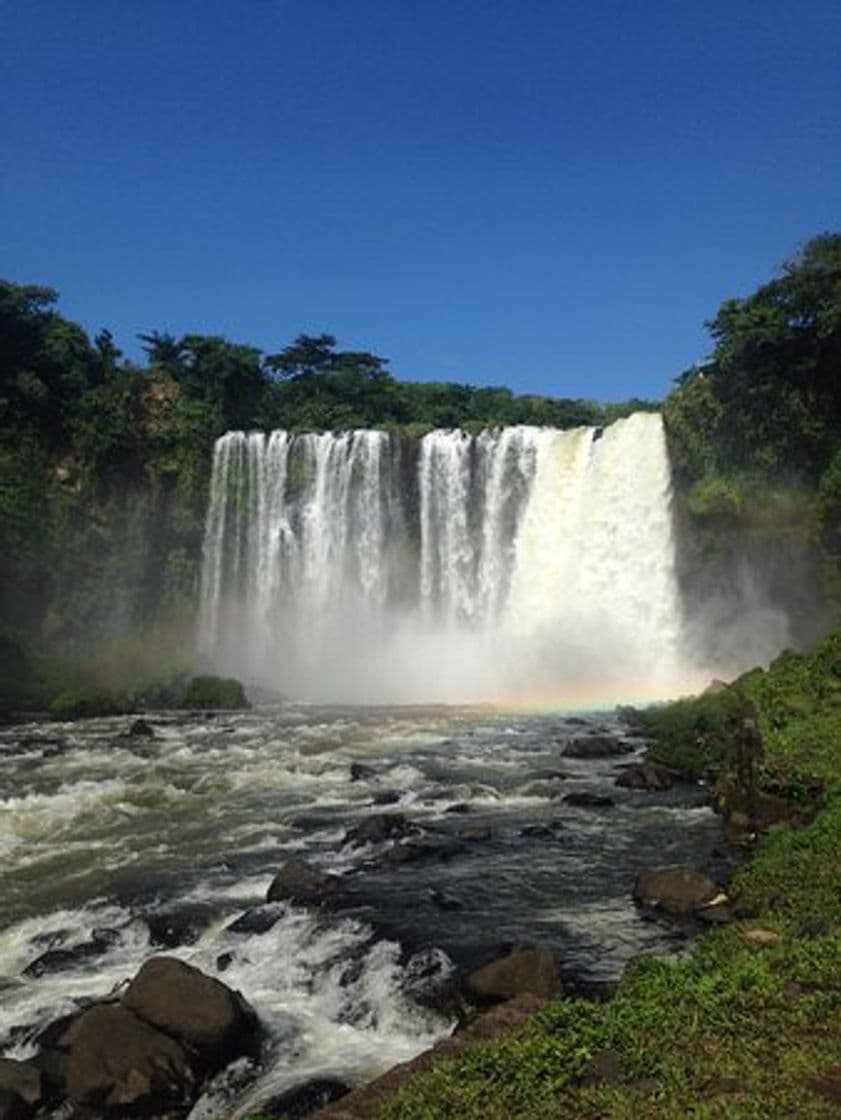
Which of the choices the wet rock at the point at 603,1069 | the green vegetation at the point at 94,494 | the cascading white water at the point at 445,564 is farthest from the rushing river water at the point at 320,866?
the green vegetation at the point at 94,494

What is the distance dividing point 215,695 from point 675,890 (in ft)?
85.8

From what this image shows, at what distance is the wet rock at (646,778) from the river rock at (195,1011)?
1147 cm

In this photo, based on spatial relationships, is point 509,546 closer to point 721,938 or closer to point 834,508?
point 834,508

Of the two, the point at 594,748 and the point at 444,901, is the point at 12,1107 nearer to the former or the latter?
the point at 444,901

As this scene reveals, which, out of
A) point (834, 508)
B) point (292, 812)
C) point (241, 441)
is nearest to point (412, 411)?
point (241, 441)

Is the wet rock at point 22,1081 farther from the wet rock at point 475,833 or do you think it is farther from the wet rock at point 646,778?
the wet rock at point 646,778

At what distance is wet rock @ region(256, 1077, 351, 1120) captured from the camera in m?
7.41

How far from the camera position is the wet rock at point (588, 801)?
17.0 meters

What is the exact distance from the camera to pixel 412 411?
69.6 meters

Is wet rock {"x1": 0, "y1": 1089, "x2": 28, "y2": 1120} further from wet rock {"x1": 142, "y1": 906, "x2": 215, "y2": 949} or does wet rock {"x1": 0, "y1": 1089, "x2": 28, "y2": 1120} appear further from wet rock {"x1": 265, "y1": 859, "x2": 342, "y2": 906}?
wet rock {"x1": 265, "y1": 859, "x2": 342, "y2": 906}

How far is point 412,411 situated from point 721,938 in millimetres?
62417

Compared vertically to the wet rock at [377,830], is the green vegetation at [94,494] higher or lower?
higher

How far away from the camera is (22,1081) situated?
303 inches

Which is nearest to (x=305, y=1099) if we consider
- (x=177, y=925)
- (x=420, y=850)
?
(x=177, y=925)
